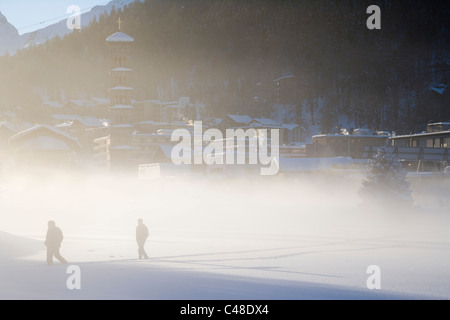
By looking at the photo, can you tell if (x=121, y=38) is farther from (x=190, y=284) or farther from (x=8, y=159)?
(x=190, y=284)

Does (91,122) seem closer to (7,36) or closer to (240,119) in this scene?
(240,119)

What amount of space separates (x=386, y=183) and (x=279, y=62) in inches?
3263

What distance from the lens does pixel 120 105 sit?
2837 inches

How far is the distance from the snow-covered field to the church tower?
1613 cm

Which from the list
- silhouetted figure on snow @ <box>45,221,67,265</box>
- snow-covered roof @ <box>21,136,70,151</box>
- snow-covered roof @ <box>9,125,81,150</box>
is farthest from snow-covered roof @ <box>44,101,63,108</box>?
silhouetted figure on snow @ <box>45,221,67,265</box>

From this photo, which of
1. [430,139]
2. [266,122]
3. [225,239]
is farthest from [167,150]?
[225,239]

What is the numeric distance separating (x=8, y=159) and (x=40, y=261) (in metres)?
40.7

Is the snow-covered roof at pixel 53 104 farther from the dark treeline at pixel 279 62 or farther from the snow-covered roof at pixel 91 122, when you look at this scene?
the snow-covered roof at pixel 91 122

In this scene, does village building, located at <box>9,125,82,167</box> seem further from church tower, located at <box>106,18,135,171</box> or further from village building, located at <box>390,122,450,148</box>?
village building, located at <box>390,122,450,148</box>

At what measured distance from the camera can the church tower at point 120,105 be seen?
68812mm

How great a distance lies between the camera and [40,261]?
1836 cm
